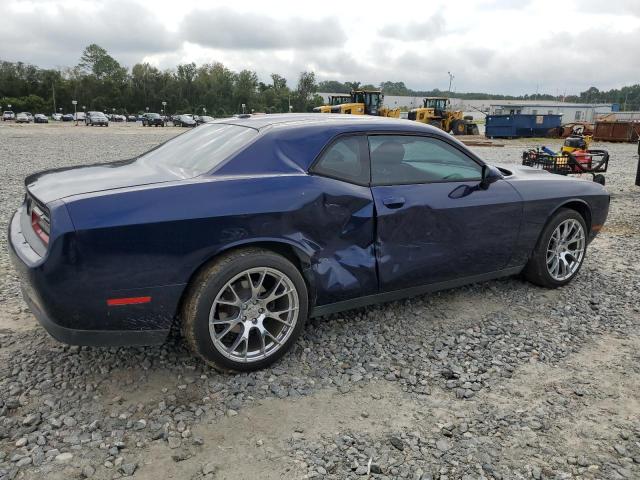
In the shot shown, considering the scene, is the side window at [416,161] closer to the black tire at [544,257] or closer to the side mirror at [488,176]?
the side mirror at [488,176]

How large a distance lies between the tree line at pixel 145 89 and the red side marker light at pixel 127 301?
271ft

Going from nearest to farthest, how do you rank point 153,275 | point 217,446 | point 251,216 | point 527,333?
point 217,446
point 153,275
point 251,216
point 527,333

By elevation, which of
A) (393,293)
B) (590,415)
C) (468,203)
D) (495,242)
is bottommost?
(590,415)

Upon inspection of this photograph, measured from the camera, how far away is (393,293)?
11.7 feet

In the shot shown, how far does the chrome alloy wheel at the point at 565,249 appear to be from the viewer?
4.47 m

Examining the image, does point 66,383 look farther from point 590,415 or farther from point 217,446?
point 590,415

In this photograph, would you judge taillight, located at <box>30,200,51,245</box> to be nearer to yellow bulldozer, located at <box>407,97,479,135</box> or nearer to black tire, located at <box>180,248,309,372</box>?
black tire, located at <box>180,248,309,372</box>

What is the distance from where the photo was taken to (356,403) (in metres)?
2.83

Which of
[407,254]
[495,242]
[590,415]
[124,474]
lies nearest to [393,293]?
[407,254]

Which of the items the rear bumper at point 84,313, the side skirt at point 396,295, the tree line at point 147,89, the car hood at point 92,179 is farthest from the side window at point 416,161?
the tree line at point 147,89

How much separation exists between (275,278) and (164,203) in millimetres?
773

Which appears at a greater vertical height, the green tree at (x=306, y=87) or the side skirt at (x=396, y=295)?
the green tree at (x=306, y=87)

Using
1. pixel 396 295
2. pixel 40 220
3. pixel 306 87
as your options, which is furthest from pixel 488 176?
pixel 306 87

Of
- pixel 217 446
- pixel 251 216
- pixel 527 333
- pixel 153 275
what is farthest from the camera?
pixel 527 333
